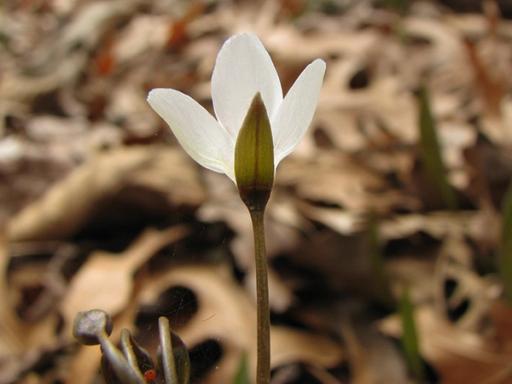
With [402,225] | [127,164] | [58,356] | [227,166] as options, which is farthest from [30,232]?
[227,166]

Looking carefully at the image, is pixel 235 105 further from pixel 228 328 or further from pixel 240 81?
pixel 228 328

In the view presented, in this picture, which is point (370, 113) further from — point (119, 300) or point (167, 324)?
point (167, 324)

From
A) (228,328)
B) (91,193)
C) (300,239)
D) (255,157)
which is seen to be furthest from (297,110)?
(91,193)

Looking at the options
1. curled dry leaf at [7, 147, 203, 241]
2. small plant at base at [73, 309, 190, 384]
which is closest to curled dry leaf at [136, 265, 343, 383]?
curled dry leaf at [7, 147, 203, 241]

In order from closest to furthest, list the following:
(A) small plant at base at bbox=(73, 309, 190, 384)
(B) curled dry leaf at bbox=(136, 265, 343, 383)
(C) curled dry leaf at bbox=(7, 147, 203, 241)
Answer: (A) small plant at base at bbox=(73, 309, 190, 384), (B) curled dry leaf at bbox=(136, 265, 343, 383), (C) curled dry leaf at bbox=(7, 147, 203, 241)

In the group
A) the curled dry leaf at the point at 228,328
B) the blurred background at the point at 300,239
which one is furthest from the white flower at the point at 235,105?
the curled dry leaf at the point at 228,328

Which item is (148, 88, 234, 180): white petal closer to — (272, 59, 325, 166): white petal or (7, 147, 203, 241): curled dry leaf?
(272, 59, 325, 166): white petal

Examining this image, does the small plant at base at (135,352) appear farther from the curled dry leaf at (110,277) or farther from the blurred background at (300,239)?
the curled dry leaf at (110,277)

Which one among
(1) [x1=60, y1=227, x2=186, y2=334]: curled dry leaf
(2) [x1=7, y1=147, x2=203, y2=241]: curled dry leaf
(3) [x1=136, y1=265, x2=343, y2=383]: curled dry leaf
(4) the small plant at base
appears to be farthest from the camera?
(2) [x1=7, y1=147, x2=203, y2=241]: curled dry leaf
